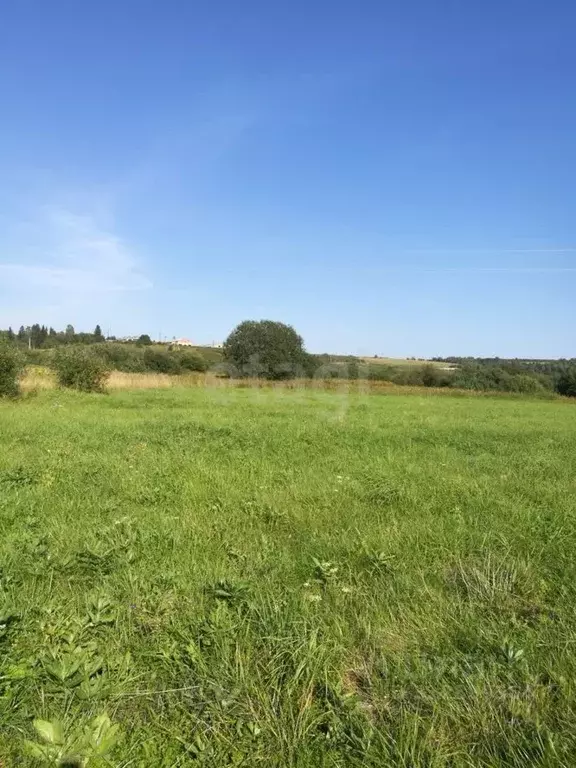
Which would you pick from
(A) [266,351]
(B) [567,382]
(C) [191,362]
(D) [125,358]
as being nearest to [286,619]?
(A) [266,351]

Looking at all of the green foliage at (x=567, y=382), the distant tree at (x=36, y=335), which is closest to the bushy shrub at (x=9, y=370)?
the green foliage at (x=567, y=382)

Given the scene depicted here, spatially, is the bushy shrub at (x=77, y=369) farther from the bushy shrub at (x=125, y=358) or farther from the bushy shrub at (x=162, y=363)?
the bushy shrub at (x=162, y=363)

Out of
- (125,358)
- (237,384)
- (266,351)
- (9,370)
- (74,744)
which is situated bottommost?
(74,744)

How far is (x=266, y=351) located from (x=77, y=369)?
1014 inches

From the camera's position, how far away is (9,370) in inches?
671

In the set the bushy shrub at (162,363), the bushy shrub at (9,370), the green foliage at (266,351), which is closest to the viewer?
the bushy shrub at (9,370)

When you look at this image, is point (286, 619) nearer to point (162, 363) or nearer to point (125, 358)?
point (125, 358)

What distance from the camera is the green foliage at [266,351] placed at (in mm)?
45062

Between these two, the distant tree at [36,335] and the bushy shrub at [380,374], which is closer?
the bushy shrub at [380,374]

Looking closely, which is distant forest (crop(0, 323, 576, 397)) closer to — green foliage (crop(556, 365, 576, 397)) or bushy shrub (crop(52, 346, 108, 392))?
green foliage (crop(556, 365, 576, 397))

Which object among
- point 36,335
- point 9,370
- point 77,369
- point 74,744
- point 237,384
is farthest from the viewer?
point 36,335

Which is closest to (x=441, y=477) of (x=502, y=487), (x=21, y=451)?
(x=502, y=487)

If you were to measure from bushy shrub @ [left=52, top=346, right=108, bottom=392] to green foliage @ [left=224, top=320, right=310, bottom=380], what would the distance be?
77.0 ft

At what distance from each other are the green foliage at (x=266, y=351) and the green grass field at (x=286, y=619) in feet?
127
